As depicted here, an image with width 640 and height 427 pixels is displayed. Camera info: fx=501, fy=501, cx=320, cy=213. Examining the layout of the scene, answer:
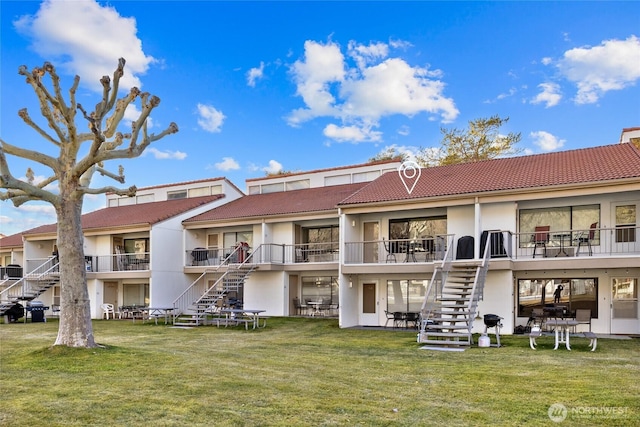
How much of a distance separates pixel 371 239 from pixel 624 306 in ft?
32.2

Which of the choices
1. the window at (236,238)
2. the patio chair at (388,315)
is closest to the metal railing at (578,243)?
the patio chair at (388,315)

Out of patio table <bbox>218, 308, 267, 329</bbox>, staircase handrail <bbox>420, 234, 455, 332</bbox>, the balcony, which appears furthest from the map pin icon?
patio table <bbox>218, 308, 267, 329</bbox>

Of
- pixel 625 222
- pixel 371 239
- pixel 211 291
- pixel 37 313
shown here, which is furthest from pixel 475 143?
pixel 37 313

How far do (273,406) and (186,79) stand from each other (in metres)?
19.7

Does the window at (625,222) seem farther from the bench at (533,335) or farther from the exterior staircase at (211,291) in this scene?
the exterior staircase at (211,291)

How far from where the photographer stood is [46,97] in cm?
1162

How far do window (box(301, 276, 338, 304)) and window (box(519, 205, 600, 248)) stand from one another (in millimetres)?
9352

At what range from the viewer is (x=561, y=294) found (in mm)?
18688

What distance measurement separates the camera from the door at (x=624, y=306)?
1744 cm

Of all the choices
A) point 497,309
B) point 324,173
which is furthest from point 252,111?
point 497,309

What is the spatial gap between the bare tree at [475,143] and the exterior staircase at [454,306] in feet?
64.9

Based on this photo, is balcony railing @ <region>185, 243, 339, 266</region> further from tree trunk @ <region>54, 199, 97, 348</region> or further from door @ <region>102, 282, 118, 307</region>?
tree trunk @ <region>54, 199, 97, 348</region>

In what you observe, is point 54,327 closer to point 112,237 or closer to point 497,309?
point 112,237

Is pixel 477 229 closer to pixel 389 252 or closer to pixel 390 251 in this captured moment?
pixel 389 252
